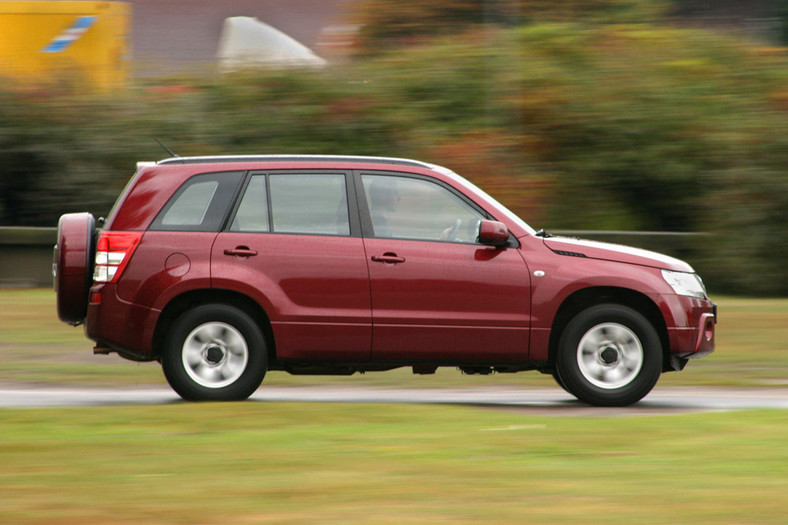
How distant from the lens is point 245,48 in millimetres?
20609

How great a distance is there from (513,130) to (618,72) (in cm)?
181

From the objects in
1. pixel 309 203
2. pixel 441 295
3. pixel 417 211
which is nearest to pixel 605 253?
pixel 441 295

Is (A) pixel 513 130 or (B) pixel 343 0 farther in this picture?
(B) pixel 343 0

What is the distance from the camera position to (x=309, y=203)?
9.02m

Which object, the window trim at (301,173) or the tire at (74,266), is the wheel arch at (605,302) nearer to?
the window trim at (301,173)

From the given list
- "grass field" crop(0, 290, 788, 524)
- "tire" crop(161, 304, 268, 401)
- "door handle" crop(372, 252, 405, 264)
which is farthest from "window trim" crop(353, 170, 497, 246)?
"grass field" crop(0, 290, 788, 524)

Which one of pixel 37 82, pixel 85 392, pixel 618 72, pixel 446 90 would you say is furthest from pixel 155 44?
pixel 85 392

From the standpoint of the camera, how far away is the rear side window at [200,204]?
891 cm

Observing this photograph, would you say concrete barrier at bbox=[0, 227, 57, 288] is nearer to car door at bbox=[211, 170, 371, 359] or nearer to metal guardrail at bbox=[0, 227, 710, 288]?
metal guardrail at bbox=[0, 227, 710, 288]

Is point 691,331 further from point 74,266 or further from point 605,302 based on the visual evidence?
point 74,266

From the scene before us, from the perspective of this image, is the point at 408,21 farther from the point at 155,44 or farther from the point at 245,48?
the point at 155,44

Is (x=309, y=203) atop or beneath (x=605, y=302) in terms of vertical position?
atop

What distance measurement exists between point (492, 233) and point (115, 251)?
2.55m

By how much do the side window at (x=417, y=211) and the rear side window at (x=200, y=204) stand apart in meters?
0.95
